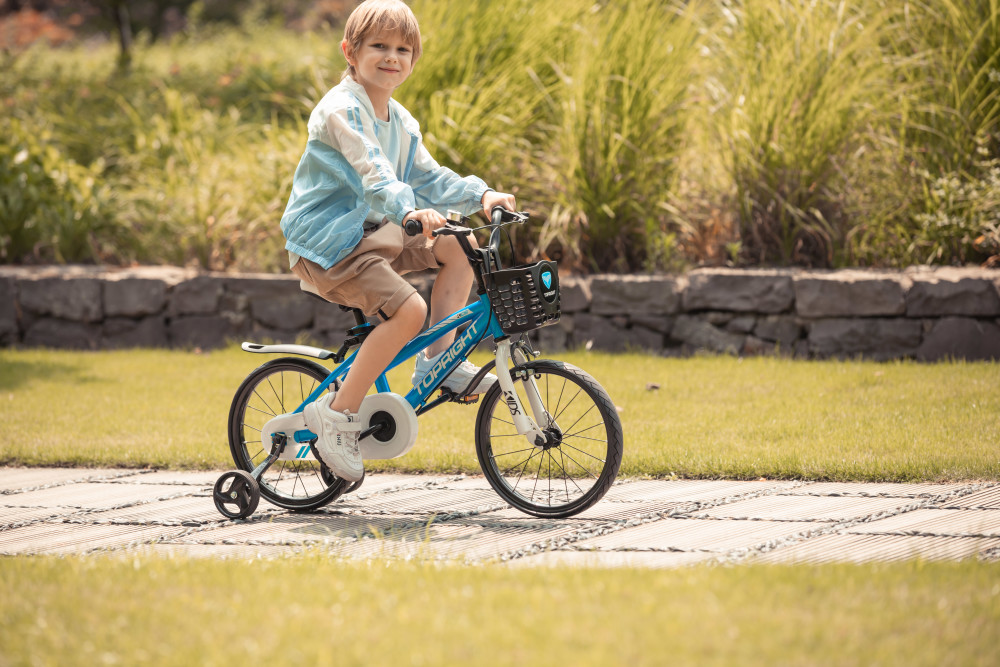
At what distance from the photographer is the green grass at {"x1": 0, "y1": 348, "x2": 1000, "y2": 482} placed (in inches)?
199

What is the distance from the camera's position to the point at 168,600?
3012 millimetres

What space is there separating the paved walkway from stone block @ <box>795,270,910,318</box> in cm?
310

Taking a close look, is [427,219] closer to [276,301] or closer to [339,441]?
[339,441]

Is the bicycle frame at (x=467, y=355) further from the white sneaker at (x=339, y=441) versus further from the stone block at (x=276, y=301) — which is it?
the stone block at (x=276, y=301)

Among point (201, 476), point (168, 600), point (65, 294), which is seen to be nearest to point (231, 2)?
point (65, 294)

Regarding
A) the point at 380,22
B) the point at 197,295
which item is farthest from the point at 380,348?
the point at 197,295

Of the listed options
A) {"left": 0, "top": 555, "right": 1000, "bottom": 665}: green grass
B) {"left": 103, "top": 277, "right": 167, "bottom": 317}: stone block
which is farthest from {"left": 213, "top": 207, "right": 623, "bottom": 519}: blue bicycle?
{"left": 103, "top": 277, "right": 167, "bottom": 317}: stone block

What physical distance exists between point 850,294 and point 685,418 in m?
2.13

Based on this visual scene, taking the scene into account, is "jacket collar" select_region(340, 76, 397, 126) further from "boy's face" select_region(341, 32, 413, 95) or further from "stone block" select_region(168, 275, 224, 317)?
Result: "stone block" select_region(168, 275, 224, 317)

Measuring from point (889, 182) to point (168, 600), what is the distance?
6.49m

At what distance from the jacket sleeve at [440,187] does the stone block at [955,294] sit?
4.05 meters

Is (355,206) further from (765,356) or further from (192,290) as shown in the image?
(192,290)

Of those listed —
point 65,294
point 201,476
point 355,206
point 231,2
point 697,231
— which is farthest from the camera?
point 231,2

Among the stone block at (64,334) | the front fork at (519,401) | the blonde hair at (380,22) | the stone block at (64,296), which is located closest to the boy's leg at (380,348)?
the front fork at (519,401)
